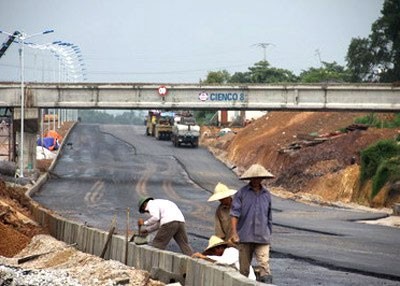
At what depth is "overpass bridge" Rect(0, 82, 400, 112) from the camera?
59281 mm

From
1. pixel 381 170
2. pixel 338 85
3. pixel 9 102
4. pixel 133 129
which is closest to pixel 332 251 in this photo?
pixel 381 170

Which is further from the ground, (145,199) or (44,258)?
(145,199)

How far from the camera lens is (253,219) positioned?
47.0ft

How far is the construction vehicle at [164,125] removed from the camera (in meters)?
98.3

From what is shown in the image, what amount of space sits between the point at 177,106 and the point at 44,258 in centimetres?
4002

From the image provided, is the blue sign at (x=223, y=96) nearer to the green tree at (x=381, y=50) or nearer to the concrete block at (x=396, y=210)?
the concrete block at (x=396, y=210)

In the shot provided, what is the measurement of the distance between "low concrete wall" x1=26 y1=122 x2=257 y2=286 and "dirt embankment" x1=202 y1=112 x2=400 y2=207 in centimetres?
2470

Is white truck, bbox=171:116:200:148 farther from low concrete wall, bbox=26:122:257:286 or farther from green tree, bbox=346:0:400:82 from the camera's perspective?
low concrete wall, bbox=26:122:257:286

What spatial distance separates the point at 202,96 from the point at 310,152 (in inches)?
308

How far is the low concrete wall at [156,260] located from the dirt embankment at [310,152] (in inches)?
973

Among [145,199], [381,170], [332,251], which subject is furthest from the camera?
[381,170]

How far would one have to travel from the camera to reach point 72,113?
548ft

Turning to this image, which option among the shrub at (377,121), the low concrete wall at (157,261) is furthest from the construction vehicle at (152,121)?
the low concrete wall at (157,261)

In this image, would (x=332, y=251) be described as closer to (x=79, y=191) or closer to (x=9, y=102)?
(x=79, y=191)
